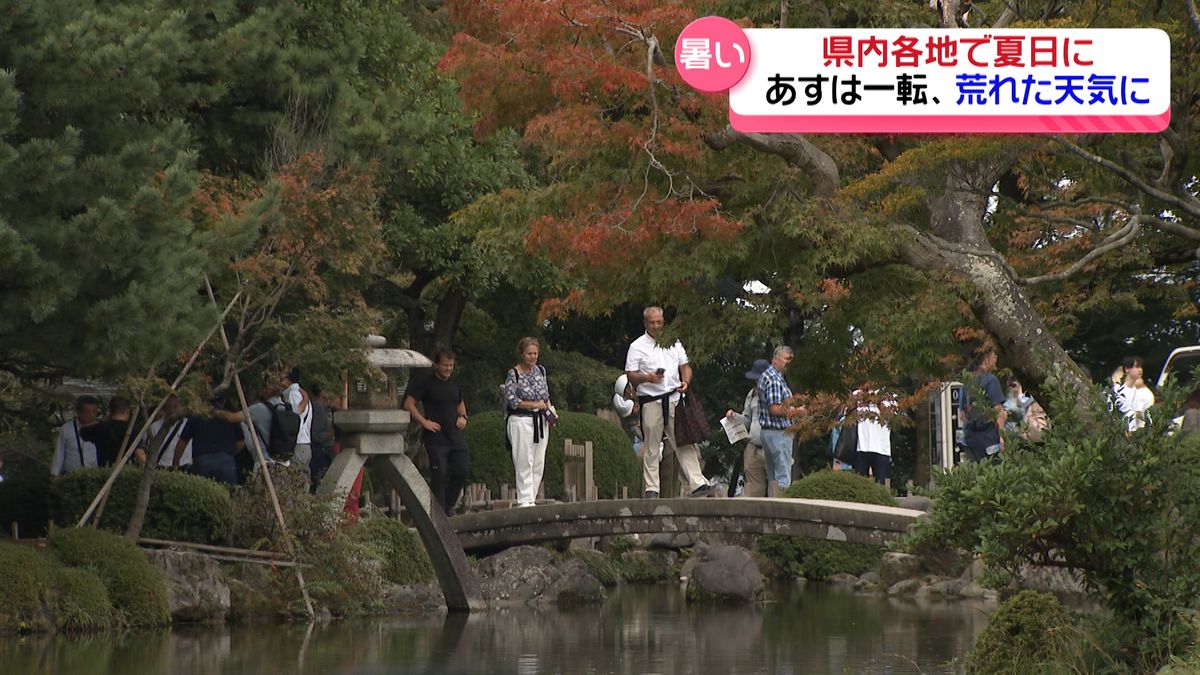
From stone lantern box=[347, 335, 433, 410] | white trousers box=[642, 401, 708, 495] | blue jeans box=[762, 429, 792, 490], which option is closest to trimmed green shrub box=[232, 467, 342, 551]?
stone lantern box=[347, 335, 433, 410]

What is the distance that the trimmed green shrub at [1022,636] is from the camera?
32.2ft

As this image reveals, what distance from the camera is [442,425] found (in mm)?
19141

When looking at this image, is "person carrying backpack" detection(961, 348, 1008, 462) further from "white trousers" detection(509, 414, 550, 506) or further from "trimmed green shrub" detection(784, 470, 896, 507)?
"white trousers" detection(509, 414, 550, 506)

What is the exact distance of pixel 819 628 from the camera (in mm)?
15562

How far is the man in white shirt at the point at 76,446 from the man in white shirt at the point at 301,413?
6.77 feet

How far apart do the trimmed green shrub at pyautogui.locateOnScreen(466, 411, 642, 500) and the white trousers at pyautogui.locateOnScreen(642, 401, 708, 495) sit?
7182 millimetres

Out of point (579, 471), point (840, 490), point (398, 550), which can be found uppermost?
point (579, 471)

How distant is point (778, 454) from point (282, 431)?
598 centimetres

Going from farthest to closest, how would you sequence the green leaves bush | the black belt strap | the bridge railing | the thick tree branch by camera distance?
the bridge railing, the black belt strap, the thick tree branch, the green leaves bush

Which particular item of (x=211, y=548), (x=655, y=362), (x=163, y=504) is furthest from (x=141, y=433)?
(x=655, y=362)

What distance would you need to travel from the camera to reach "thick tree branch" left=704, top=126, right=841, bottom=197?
15.0 m

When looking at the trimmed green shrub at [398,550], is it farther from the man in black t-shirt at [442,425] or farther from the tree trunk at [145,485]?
the tree trunk at [145,485]

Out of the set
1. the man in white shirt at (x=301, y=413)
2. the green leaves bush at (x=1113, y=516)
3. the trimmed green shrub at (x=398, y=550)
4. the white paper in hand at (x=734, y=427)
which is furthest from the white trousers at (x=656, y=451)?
the green leaves bush at (x=1113, y=516)

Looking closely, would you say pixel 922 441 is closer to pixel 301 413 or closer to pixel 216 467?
pixel 301 413
